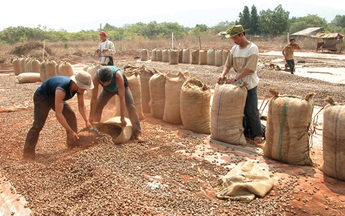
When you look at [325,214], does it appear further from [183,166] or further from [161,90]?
[161,90]

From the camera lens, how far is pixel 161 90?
5457mm

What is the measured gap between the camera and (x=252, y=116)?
14.4 feet

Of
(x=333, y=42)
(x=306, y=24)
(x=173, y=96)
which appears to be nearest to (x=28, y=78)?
(x=173, y=96)

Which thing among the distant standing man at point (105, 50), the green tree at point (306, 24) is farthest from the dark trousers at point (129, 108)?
the green tree at point (306, 24)

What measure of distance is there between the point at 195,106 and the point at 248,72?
92 centimetres

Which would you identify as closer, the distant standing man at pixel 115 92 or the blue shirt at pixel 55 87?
the blue shirt at pixel 55 87

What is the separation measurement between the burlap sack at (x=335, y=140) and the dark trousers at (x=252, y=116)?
3.93 feet

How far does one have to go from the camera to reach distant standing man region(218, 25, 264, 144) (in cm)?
419

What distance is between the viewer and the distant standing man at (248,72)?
4191 millimetres

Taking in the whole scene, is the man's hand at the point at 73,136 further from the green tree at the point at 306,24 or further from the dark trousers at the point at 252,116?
the green tree at the point at 306,24

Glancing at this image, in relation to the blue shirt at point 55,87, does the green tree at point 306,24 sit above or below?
above

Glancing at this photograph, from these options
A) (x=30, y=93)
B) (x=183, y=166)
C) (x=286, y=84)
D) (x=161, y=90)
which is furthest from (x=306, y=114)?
(x=30, y=93)

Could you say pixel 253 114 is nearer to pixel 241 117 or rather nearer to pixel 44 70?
pixel 241 117

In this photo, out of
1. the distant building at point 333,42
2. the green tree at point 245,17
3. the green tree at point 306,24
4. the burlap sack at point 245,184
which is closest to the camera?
the burlap sack at point 245,184
